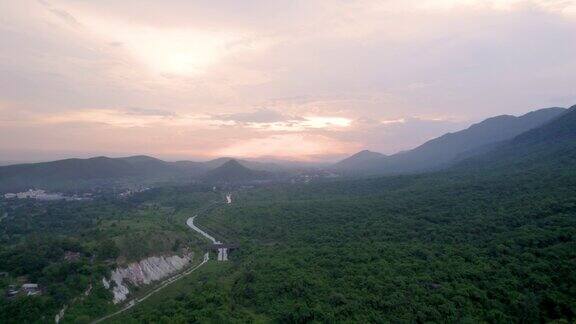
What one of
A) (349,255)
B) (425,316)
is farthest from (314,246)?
(425,316)

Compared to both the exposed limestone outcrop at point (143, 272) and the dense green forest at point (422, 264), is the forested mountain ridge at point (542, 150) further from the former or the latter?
the exposed limestone outcrop at point (143, 272)

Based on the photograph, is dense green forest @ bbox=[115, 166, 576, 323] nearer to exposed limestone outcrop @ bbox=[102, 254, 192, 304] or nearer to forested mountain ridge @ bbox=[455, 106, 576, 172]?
exposed limestone outcrop @ bbox=[102, 254, 192, 304]

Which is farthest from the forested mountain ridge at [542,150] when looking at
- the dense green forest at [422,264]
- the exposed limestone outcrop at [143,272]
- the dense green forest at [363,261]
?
the exposed limestone outcrop at [143,272]

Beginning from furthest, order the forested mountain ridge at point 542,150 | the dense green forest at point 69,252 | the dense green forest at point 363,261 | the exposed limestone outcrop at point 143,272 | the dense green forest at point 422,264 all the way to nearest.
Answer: the forested mountain ridge at point 542,150 → the exposed limestone outcrop at point 143,272 → the dense green forest at point 69,252 → the dense green forest at point 363,261 → the dense green forest at point 422,264

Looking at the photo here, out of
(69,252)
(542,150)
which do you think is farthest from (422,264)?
(542,150)

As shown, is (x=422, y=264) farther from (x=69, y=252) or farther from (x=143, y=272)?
(x=69, y=252)

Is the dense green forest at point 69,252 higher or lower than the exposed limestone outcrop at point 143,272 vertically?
higher

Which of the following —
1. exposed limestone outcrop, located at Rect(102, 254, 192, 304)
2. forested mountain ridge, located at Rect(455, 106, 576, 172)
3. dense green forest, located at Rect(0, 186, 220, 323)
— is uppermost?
forested mountain ridge, located at Rect(455, 106, 576, 172)

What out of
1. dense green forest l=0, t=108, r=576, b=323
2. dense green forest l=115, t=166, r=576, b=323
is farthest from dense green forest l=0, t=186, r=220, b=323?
dense green forest l=115, t=166, r=576, b=323
